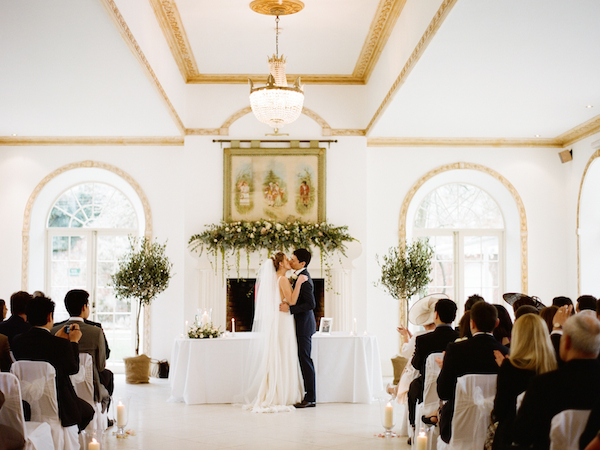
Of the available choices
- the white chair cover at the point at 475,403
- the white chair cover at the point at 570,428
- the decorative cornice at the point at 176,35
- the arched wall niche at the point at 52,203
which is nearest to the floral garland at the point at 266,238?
the arched wall niche at the point at 52,203

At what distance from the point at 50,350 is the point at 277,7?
15.8ft

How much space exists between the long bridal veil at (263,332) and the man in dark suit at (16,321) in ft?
8.68

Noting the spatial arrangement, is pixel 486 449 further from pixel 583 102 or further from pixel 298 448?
pixel 583 102

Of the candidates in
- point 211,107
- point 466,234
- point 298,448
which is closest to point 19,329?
point 298,448

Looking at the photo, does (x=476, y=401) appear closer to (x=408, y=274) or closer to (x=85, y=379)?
(x=85, y=379)

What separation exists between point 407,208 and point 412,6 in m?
4.48

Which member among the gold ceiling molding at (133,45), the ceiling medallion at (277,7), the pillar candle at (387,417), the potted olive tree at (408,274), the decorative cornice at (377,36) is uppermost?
the decorative cornice at (377,36)

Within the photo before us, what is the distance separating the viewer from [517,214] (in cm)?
1090

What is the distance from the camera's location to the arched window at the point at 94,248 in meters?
11.2

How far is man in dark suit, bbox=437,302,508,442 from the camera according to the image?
413cm

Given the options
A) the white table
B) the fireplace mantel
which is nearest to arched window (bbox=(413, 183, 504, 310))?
the fireplace mantel

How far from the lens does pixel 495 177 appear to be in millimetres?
10883

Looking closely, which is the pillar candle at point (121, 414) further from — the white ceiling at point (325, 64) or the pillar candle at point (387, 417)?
the white ceiling at point (325, 64)

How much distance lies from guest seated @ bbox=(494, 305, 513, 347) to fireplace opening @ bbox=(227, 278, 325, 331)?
5.18 metres
